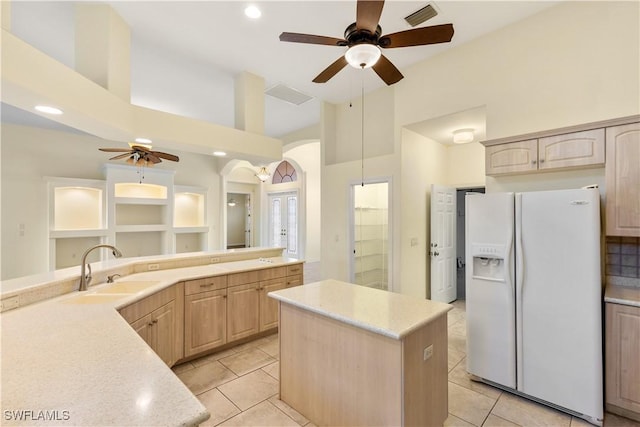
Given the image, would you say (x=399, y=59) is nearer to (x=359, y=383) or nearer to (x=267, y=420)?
(x=359, y=383)

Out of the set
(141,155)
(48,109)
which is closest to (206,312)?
(48,109)

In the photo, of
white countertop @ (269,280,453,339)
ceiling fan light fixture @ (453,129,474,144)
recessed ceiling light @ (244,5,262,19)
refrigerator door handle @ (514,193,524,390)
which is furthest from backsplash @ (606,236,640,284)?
recessed ceiling light @ (244,5,262,19)

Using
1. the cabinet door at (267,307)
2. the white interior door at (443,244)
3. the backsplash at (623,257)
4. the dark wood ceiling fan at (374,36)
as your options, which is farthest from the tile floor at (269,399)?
the dark wood ceiling fan at (374,36)

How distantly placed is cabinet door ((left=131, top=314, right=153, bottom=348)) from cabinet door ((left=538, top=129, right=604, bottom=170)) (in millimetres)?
3658

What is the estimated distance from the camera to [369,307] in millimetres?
1932

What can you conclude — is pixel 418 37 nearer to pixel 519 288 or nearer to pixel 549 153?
pixel 549 153

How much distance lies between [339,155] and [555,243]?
362 centimetres

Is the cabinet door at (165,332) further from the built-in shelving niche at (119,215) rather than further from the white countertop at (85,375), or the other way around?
the built-in shelving niche at (119,215)

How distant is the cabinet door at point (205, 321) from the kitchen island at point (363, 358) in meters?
1.10

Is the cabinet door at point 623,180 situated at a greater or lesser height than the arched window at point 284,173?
lesser

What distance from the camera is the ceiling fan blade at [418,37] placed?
1.92m

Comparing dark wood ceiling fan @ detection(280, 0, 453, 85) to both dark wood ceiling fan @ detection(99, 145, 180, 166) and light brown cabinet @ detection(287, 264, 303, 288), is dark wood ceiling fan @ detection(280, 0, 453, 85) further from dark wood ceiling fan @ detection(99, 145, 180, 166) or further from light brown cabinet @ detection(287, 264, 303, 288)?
dark wood ceiling fan @ detection(99, 145, 180, 166)

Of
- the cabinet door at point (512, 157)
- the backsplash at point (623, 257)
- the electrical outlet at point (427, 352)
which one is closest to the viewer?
the electrical outlet at point (427, 352)

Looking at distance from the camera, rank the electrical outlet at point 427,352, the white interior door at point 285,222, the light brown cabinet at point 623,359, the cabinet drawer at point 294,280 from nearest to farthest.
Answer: the electrical outlet at point 427,352 < the light brown cabinet at point 623,359 < the cabinet drawer at point 294,280 < the white interior door at point 285,222
